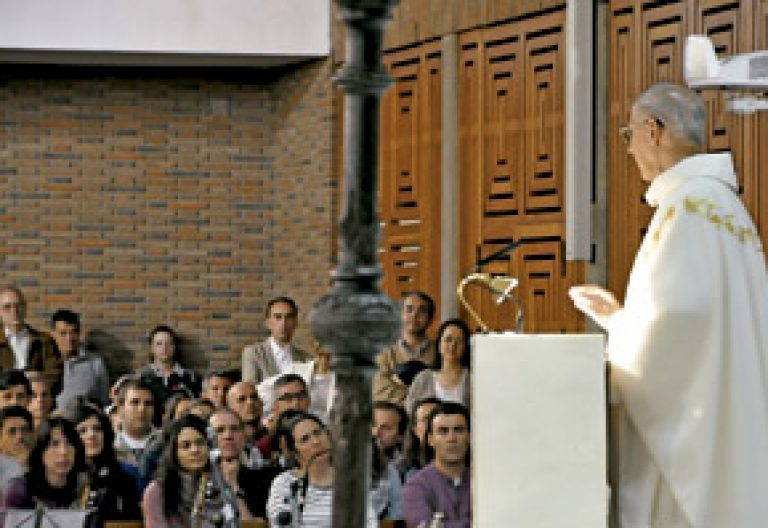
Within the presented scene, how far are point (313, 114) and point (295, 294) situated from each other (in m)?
1.75

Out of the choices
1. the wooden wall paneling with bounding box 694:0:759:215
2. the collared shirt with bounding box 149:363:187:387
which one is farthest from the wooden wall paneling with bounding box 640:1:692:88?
the collared shirt with bounding box 149:363:187:387

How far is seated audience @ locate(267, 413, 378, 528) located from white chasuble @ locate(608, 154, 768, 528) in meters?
3.50

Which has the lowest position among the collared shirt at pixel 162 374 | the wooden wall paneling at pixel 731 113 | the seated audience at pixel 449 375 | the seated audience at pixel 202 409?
the collared shirt at pixel 162 374

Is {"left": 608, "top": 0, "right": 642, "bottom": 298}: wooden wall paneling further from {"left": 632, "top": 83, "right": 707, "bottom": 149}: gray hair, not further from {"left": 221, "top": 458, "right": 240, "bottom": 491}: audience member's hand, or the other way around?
{"left": 632, "top": 83, "right": 707, "bottom": 149}: gray hair

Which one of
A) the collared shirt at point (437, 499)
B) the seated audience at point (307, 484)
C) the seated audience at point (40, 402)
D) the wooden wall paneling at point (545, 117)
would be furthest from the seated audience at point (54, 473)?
the wooden wall paneling at point (545, 117)

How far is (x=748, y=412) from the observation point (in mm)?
6234

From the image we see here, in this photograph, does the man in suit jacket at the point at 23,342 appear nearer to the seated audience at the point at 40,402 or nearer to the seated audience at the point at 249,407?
the seated audience at the point at 40,402

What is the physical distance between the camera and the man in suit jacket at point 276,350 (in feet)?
49.6

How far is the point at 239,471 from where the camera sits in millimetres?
10938

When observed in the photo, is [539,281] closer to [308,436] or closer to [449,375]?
[449,375]

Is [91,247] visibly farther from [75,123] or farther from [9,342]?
[9,342]

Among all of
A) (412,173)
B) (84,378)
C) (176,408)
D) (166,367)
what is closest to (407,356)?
(176,408)

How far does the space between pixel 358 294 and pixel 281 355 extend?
10773 millimetres

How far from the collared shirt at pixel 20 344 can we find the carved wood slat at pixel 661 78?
202 inches
